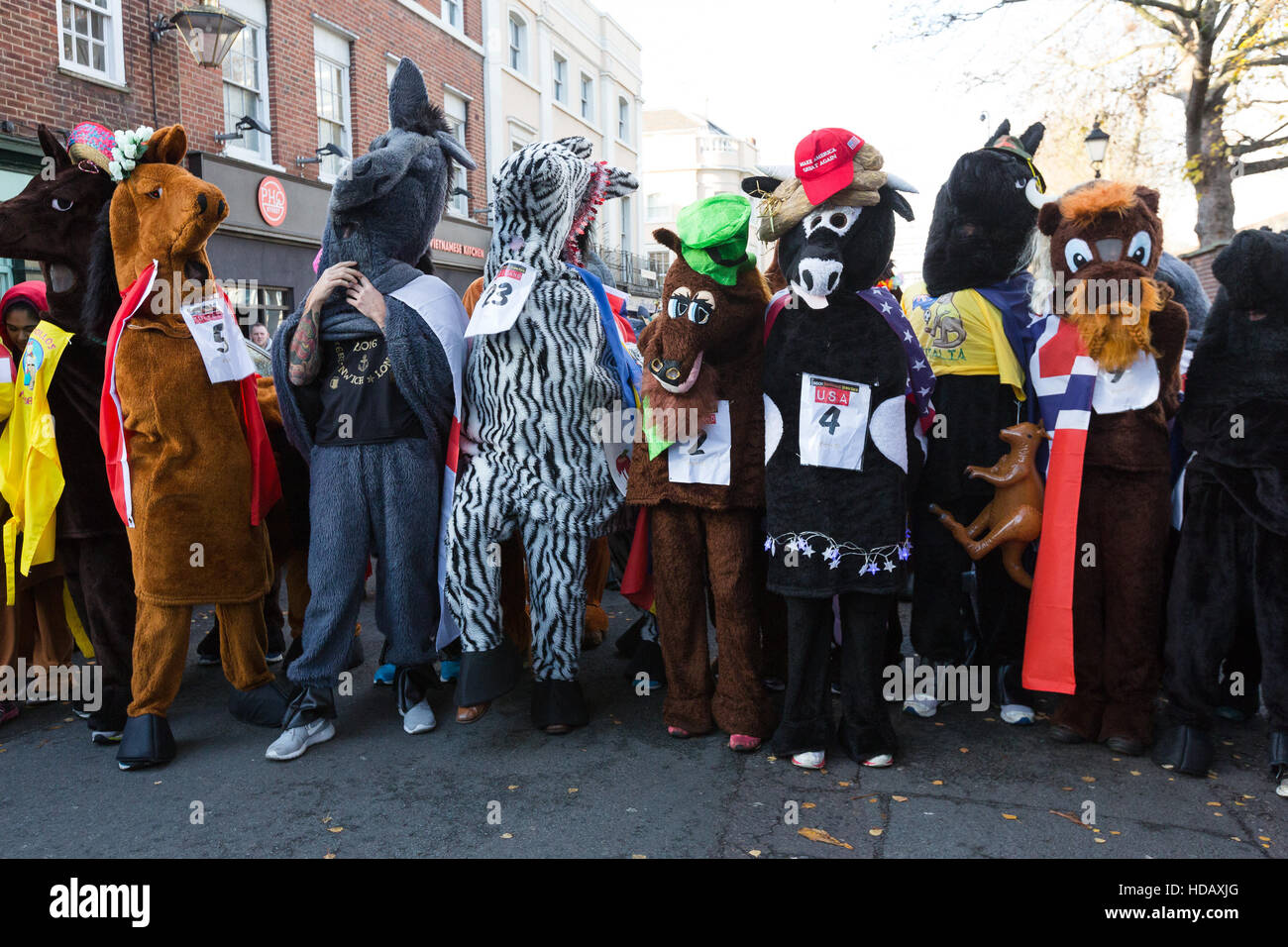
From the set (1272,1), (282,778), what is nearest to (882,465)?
(282,778)

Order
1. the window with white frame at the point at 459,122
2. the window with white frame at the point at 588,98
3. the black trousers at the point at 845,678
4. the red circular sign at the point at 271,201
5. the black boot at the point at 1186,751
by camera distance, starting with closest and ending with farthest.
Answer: the black boot at the point at 1186,751 → the black trousers at the point at 845,678 → the red circular sign at the point at 271,201 → the window with white frame at the point at 459,122 → the window with white frame at the point at 588,98

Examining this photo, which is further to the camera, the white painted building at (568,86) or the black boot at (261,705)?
the white painted building at (568,86)

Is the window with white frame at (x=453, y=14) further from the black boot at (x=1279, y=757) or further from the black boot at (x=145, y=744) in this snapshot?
the black boot at (x=1279, y=757)

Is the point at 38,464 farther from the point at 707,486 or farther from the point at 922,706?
the point at 922,706

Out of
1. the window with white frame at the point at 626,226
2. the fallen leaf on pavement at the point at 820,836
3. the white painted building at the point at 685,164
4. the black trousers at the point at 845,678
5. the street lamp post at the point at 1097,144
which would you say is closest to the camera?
the fallen leaf on pavement at the point at 820,836

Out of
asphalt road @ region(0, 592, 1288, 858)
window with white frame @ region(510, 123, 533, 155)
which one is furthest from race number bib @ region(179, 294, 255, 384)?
window with white frame @ region(510, 123, 533, 155)

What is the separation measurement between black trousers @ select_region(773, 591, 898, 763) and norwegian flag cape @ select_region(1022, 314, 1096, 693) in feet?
1.97

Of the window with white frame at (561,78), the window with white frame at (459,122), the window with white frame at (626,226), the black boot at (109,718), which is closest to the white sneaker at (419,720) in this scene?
the black boot at (109,718)

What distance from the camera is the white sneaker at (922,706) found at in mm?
4086

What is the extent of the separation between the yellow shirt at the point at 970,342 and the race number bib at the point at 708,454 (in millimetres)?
951

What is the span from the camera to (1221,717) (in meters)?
4.07

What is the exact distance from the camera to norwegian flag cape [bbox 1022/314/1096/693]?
3.65m

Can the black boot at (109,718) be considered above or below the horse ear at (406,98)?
below

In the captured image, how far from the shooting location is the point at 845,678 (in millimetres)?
3629
